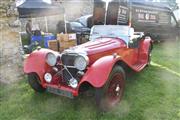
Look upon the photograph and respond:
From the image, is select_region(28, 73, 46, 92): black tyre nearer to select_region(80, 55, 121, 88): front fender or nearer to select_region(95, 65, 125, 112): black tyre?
select_region(80, 55, 121, 88): front fender

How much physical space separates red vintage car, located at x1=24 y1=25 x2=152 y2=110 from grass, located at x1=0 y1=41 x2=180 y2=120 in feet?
0.88

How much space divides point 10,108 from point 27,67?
813 millimetres

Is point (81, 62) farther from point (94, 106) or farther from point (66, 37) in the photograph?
point (66, 37)

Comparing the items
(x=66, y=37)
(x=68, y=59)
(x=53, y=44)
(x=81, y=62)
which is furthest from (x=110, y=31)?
(x=53, y=44)

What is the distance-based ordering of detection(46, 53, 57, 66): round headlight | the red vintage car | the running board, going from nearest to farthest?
the red vintage car → detection(46, 53, 57, 66): round headlight → the running board

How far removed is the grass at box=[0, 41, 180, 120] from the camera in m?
4.28

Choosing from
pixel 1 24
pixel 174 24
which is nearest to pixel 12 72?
pixel 1 24

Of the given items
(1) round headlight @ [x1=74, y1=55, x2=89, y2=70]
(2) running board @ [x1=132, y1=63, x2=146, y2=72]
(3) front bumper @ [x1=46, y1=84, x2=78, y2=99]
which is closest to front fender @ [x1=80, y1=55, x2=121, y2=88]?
(1) round headlight @ [x1=74, y1=55, x2=89, y2=70]

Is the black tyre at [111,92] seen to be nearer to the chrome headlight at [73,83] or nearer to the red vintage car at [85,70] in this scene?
the red vintage car at [85,70]

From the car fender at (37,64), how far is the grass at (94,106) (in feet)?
1.88

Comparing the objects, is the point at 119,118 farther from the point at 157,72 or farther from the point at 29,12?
the point at 29,12

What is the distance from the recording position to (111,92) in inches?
172

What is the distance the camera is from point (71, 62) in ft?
14.6

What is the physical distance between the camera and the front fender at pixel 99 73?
155 inches
